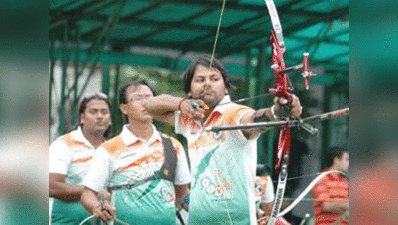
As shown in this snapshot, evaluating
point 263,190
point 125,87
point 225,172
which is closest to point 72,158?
point 125,87

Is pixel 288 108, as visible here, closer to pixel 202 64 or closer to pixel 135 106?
pixel 202 64

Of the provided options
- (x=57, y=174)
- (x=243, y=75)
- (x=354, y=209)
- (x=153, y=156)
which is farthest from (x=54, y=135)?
(x=354, y=209)

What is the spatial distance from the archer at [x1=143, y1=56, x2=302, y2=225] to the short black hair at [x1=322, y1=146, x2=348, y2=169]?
0.85ft

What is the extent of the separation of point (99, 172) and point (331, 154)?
950mm

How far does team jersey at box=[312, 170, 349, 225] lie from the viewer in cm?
428

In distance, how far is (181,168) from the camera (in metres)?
4.47

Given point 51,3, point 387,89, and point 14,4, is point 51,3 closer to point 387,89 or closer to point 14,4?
point 14,4

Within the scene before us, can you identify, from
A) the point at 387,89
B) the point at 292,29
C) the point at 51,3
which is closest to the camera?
the point at 387,89

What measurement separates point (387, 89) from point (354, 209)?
423mm

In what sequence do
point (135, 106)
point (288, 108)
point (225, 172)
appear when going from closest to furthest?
1. point (288, 108)
2. point (225, 172)
3. point (135, 106)

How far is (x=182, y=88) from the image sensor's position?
4441 mm

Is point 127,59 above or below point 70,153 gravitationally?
above

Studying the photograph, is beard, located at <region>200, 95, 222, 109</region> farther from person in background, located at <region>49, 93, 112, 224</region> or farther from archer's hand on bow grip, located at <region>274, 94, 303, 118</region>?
person in background, located at <region>49, 93, 112, 224</region>

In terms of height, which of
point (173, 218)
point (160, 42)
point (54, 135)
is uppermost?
point (160, 42)
